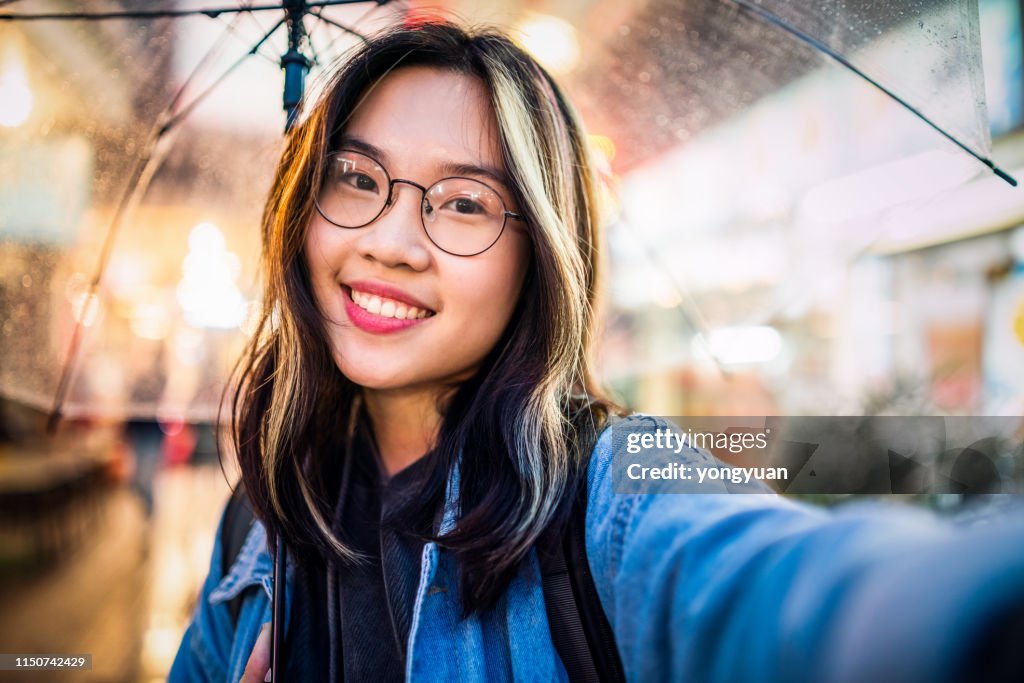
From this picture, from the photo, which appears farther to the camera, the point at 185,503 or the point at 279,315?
the point at 185,503

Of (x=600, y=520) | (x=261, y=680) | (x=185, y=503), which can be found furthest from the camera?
(x=185, y=503)

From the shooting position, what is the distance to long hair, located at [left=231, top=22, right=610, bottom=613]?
114 centimetres

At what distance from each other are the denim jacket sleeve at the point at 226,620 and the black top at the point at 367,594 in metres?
0.12

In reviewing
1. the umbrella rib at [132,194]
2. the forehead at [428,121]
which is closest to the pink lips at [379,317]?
the forehead at [428,121]

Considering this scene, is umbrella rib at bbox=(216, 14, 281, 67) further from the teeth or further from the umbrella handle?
the umbrella handle

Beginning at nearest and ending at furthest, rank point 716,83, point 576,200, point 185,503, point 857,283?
point 576,200 → point 716,83 → point 857,283 → point 185,503

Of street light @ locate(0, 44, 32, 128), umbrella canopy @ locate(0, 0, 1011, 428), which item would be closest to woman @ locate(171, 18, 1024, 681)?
umbrella canopy @ locate(0, 0, 1011, 428)

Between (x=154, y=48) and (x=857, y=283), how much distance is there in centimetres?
561

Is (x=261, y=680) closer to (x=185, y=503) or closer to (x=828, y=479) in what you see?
(x=828, y=479)

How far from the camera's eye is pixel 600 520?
99cm

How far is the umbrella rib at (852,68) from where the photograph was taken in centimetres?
125

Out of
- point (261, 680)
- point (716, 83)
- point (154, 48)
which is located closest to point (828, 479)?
point (716, 83)
